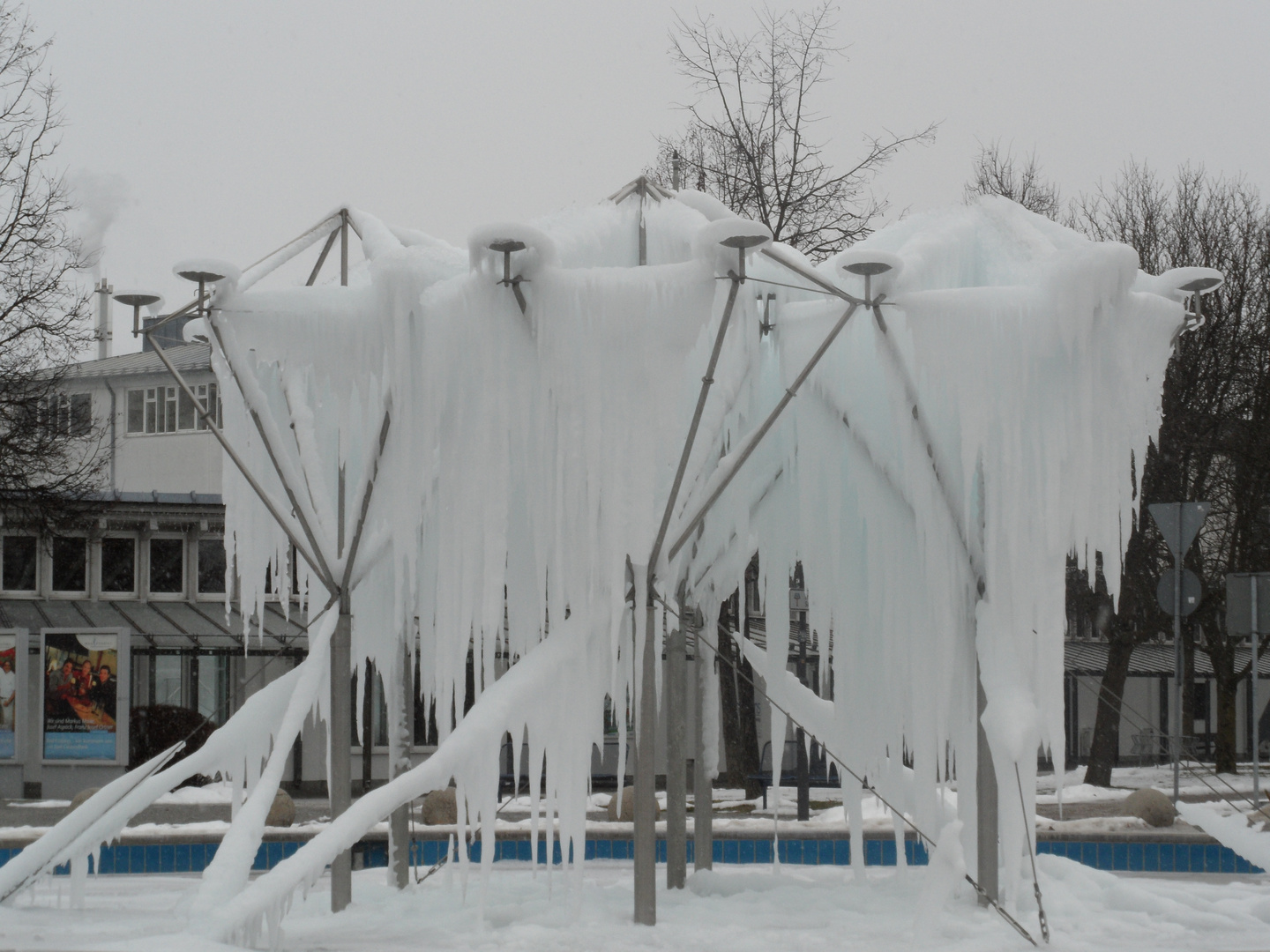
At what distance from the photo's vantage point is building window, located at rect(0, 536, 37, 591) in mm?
31062

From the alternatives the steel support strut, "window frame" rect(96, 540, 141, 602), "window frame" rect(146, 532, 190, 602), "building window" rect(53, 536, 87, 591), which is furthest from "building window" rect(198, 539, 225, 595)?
the steel support strut

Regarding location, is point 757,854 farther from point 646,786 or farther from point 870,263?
point 870,263

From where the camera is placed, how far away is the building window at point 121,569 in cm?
3177

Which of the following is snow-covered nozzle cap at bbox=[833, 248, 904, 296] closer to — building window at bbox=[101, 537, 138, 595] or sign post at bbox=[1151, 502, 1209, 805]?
sign post at bbox=[1151, 502, 1209, 805]

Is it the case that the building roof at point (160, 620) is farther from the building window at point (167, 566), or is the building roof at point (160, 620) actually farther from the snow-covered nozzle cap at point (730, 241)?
the snow-covered nozzle cap at point (730, 241)

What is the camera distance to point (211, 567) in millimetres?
32875

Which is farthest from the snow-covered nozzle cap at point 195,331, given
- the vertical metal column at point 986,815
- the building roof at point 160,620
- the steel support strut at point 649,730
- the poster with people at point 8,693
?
the building roof at point 160,620

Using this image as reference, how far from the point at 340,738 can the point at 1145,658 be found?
30.8 m

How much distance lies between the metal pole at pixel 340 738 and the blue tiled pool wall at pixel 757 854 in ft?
10.9

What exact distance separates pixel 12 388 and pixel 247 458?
13.1 meters

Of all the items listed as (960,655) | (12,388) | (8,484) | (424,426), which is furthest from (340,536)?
(8,484)

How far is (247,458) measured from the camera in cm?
1123

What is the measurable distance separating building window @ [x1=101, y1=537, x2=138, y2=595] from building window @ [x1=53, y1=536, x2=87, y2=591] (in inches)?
16.6

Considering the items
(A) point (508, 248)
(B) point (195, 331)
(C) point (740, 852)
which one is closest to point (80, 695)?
(C) point (740, 852)
